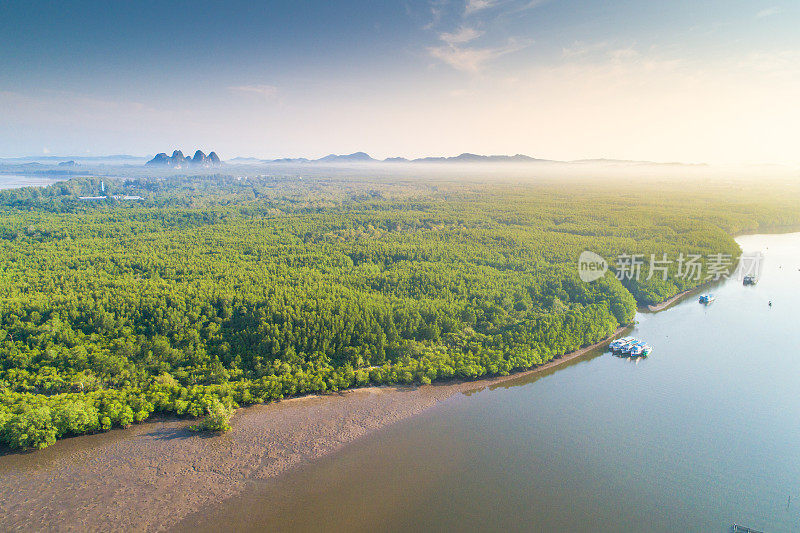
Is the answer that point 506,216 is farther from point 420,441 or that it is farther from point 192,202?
point 192,202

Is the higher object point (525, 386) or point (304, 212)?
point (304, 212)

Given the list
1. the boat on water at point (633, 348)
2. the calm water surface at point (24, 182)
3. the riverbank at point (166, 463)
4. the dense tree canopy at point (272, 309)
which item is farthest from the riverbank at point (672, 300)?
the calm water surface at point (24, 182)

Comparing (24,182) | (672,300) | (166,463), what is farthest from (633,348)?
(24,182)

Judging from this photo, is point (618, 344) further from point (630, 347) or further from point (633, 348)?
point (633, 348)

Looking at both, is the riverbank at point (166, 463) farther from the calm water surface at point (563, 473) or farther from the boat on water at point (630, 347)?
the boat on water at point (630, 347)

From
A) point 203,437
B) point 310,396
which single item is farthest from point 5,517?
point 310,396

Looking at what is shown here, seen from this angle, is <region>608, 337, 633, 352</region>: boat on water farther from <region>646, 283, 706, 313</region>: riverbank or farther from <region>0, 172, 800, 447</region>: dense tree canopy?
<region>646, 283, 706, 313</region>: riverbank

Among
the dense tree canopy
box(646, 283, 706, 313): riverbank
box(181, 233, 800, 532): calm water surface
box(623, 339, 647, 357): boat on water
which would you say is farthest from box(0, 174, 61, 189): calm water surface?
box(646, 283, 706, 313): riverbank
